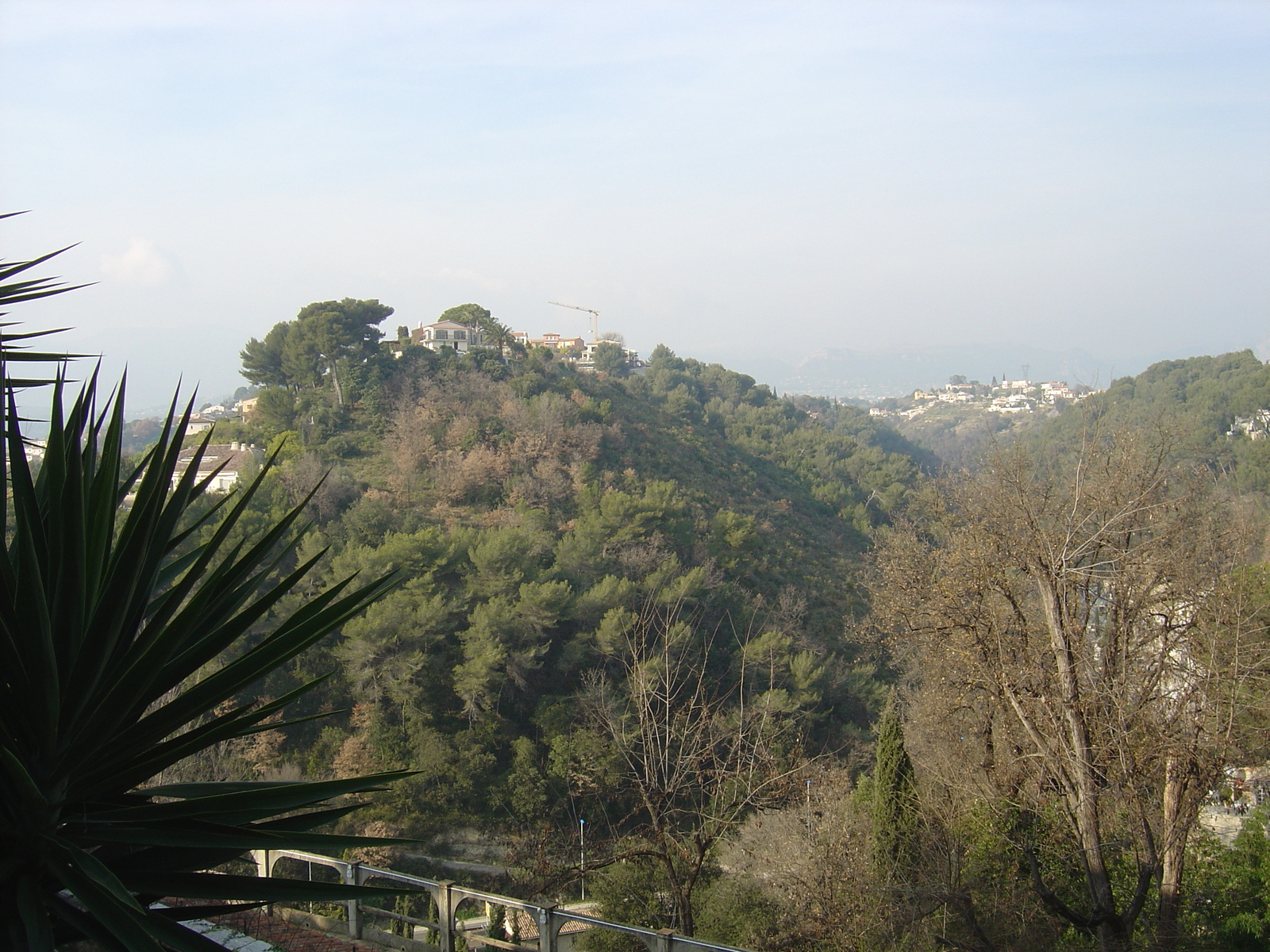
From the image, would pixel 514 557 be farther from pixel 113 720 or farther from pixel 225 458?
pixel 113 720

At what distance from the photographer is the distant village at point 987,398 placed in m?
121

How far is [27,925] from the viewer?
188cm

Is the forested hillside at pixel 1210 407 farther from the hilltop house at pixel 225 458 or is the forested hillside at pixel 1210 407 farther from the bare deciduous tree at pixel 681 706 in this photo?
the hilltop house at pixel 225 458

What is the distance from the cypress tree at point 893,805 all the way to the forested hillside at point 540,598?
1.16 metres

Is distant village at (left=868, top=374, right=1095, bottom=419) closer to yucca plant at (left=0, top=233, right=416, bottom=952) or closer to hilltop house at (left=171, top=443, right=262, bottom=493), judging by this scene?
hilltop house at (left=171, top=443, right=262, bottom=493)

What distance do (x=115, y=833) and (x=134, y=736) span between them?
0.75ft

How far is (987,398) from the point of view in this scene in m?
145

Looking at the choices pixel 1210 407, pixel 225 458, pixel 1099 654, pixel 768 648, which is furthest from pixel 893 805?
pixel 1210 407

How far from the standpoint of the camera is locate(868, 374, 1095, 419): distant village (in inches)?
4771

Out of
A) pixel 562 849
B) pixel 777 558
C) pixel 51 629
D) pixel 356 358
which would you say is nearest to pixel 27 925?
pixel 51 629

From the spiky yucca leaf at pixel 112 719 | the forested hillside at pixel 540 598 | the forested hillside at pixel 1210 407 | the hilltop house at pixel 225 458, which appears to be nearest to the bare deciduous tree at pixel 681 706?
the forested hillside at pixel 540 598

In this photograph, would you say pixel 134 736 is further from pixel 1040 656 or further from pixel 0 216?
pixel 1040 656

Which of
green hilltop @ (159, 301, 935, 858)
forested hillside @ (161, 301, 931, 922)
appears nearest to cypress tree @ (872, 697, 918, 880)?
forested hillside @ (161, 301, 931, 922)

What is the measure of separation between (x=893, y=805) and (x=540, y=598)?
44.5ft
